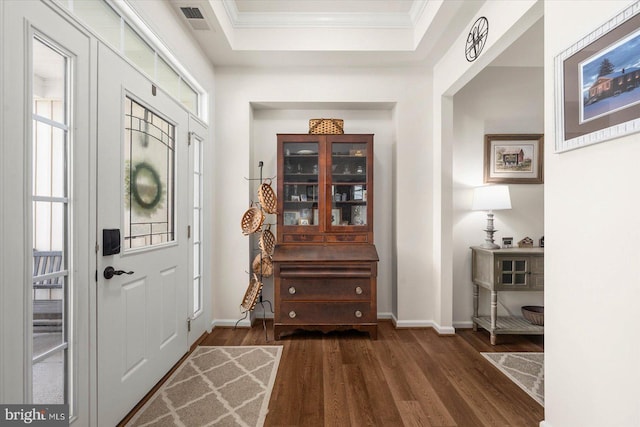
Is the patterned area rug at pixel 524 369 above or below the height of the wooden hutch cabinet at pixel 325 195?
below

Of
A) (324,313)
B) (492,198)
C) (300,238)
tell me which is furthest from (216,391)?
(492,198)

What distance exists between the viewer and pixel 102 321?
→ 5.62 feet

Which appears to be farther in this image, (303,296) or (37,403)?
(303,296)

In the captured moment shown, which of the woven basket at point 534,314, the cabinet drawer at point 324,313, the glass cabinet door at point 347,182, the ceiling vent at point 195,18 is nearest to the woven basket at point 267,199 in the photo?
the glass cabinet door at point 347,182

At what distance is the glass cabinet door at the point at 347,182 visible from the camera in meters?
3.46

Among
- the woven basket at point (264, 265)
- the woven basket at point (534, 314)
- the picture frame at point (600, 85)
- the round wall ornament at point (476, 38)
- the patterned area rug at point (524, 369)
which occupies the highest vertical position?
the round wall ornament at point (476, 38)

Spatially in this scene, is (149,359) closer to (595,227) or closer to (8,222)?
(8,222)

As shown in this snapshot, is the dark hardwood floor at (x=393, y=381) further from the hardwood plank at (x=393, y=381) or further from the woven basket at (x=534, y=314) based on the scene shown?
the woven basket at (x=534, y=314)

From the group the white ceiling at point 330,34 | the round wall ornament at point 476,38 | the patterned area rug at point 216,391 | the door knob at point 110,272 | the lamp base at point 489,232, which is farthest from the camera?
the lamp base at point 489,232

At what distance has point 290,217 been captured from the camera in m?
3.49

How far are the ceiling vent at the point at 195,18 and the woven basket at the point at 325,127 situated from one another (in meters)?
1.34

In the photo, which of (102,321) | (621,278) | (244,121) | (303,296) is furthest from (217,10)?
(621,278)

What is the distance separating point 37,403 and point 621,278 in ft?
8.41

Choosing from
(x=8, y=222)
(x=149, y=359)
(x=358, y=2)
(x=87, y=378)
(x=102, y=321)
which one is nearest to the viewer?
(x=8, y=222)
